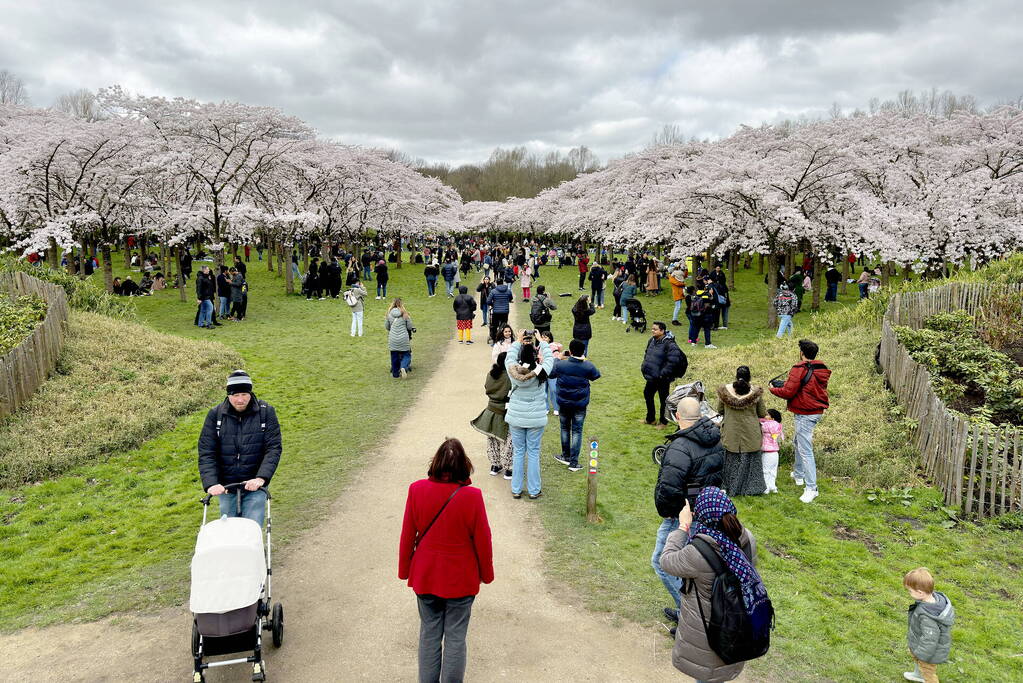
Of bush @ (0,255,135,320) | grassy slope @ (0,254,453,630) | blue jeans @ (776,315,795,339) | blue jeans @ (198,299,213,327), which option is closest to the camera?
grassy slope @ (0,254,453,630)

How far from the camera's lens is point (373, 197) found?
37938mm

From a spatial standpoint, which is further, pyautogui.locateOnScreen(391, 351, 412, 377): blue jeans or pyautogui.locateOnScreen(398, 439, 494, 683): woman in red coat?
pyautogui.locateOnScreen(391, 351, 412, 377): blue jeans

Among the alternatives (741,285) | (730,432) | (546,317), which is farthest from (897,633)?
(741,285)

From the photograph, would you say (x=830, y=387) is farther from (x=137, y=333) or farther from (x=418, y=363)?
(x=137, y=333)

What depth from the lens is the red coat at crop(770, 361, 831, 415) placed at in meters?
7.70

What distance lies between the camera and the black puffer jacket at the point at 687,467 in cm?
479

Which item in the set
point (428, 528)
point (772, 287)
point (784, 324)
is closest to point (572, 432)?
point (428, 528)

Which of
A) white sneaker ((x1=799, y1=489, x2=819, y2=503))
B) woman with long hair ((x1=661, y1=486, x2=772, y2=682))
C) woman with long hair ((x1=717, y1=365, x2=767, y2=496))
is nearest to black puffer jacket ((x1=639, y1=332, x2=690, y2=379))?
woman with long hair ((x1=717, y1=365, x2=767, y2=496))

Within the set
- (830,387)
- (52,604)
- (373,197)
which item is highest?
(373,197)

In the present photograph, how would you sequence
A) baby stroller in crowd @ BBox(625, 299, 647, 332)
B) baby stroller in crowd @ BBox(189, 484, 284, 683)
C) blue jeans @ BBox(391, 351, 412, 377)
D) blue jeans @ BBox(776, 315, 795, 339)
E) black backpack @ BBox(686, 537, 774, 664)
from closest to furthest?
black backpack @ BBox(686, 537, 774, 664), baby stroller in crowd @ BBox(189, 484, 284, 683), blue jeans @ BBox(391, 351, 412, 377), blue jeans @ BBox(776, 315, 795, 339), baby stroller in crowd @ BBox(625, 299, 647, 332)

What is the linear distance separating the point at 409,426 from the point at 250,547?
21.7 feet

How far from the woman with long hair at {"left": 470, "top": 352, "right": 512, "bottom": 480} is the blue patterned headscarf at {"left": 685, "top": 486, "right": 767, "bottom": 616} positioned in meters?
4.40

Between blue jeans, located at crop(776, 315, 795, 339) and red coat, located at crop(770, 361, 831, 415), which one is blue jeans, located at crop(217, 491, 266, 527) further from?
blue jeans, located at crop(776, 315, 795, 339)

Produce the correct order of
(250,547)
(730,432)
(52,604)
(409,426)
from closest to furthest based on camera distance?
(250,547) < (52,604) < (730,432) < (409,426)
